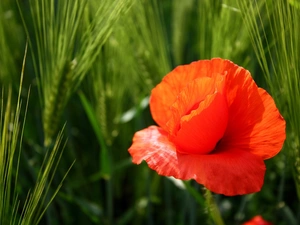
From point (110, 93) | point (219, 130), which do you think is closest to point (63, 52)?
point (110, 93)

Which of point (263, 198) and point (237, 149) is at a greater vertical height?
point (237, 149)

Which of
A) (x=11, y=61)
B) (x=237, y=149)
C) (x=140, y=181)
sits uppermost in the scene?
(x=11, y=61)

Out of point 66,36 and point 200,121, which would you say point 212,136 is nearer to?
point 200,121

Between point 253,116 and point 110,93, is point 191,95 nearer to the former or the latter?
point 253,116

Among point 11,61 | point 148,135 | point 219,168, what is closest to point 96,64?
point 11,61

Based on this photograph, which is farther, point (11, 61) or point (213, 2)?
point (11, 61)
